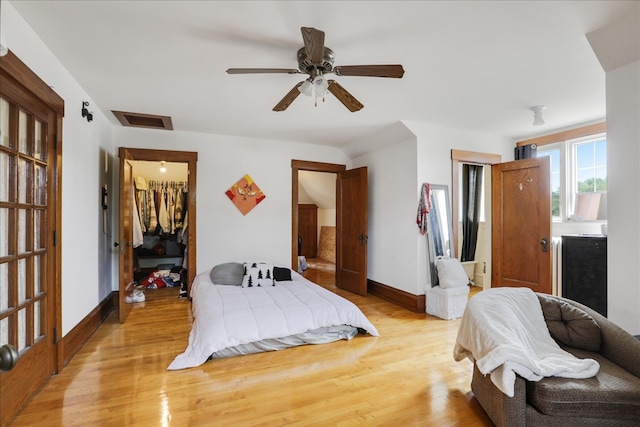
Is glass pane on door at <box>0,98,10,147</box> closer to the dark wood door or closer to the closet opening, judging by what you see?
the closet opening

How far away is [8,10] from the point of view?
187 cm

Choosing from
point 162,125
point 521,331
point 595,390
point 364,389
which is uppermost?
point 162,125

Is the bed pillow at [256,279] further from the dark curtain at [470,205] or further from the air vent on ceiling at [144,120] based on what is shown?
the dark curtain at [470,205]

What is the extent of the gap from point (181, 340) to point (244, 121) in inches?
107

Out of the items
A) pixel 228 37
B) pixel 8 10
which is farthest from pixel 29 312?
pixel 228 37

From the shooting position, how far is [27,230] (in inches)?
85.4

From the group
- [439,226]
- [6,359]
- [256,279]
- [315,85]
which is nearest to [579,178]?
[439,226]

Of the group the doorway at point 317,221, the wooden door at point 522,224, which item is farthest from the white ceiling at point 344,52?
the doorway at point 317,221

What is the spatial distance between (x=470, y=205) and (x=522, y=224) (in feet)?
4.81

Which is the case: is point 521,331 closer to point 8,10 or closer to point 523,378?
point 523,378

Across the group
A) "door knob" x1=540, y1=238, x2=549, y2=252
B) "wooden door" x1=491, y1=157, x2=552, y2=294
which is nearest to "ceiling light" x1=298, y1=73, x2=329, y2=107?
"wooden door" x1=491, y1=157, x2=552, y2=294

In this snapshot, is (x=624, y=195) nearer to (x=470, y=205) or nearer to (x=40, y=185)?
(x=470, y=205)

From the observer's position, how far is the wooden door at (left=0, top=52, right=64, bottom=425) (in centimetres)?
191

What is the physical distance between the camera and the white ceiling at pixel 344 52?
1.93 m
